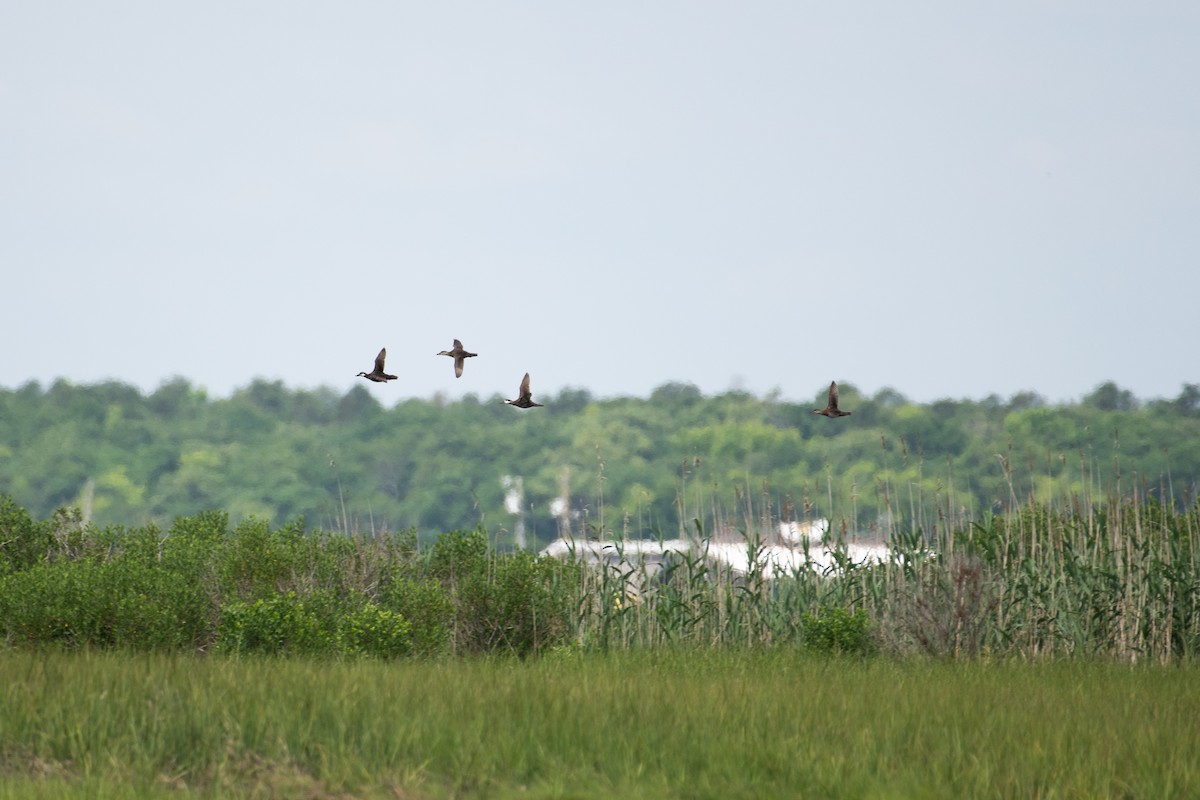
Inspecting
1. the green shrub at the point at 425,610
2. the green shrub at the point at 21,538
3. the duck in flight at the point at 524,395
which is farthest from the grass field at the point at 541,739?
the green shrub at the point at 21,538

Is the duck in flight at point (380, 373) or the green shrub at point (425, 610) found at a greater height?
the duck in flight at point (380, 373)

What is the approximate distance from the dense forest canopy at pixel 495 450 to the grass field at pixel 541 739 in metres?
52.8

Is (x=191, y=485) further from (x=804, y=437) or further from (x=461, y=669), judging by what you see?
(x=461, y=669)

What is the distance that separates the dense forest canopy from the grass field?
5276 centimetres

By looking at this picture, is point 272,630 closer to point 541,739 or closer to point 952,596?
point 541,739

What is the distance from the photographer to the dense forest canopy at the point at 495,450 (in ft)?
216

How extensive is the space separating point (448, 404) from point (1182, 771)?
233 ft

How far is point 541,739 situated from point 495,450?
207 ft

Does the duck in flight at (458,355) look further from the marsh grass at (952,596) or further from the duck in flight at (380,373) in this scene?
the marsh grass at (952,596)

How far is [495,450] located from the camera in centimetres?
7125

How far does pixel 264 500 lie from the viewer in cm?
6869

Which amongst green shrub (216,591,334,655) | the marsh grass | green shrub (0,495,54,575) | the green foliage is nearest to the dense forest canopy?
green shrub (0,495,54,575)

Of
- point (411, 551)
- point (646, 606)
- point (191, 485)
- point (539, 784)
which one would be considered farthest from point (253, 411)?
point (539, 784)

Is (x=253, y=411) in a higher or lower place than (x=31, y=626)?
higher
